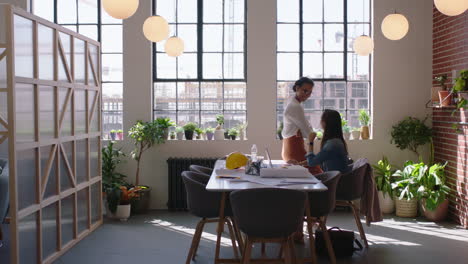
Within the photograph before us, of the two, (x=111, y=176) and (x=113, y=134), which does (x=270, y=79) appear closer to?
(x=113, y=134)

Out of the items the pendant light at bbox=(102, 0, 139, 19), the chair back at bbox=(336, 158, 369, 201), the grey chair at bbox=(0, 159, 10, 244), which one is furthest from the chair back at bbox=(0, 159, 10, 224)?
the chair back at bbox=(336, 158, 369, 201)

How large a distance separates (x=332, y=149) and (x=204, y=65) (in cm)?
340

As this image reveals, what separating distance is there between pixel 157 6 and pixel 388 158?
4179 mm

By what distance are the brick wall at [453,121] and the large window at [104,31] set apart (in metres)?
4.72

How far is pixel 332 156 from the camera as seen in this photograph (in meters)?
5.70

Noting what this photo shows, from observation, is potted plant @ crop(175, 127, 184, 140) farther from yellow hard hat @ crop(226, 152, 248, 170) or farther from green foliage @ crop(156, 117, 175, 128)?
yellow hard hat @ crop(226, 152, 248, 170)

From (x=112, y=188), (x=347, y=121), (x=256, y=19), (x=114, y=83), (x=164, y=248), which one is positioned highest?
(x=256, y=19)

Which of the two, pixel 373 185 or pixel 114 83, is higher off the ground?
pixel 114 83

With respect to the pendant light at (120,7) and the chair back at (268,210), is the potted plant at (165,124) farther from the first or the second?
the chair back at (268,210)

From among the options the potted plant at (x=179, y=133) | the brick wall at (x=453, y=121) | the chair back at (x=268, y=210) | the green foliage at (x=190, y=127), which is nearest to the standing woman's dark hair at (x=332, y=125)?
the chair back at (x=268, y=210)

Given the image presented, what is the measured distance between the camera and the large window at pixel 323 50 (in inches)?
332

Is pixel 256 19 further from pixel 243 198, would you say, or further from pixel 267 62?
pixel 243 198

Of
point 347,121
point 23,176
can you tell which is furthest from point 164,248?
→ point 347,121

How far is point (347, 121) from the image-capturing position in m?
8.48
